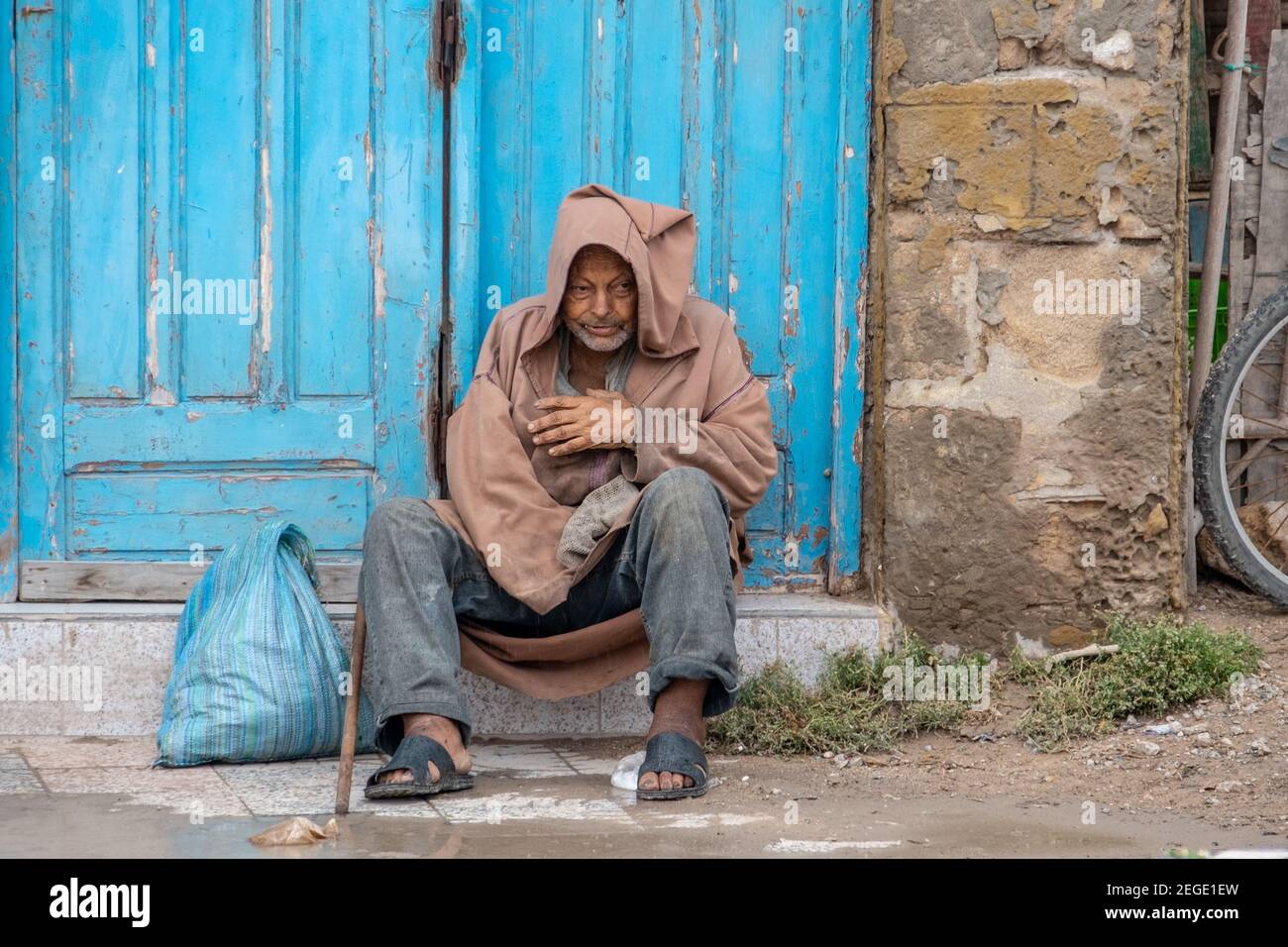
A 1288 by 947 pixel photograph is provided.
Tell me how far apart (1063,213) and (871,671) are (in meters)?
1.38

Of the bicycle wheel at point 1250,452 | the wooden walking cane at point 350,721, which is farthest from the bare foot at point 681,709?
the bicycle wheel at point 1250,452

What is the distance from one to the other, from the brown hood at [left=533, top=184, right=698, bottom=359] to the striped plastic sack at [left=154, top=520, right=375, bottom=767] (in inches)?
37.0

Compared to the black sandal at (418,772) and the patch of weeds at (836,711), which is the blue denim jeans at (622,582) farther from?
the patch of weeds at (836,711)

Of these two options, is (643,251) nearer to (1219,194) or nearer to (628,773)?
(628,773)

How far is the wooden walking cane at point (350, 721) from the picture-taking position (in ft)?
11.0

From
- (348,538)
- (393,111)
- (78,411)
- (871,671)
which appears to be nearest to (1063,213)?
(871,671)

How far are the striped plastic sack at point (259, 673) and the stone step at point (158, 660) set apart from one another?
193 mm

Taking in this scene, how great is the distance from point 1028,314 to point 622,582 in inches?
55.2

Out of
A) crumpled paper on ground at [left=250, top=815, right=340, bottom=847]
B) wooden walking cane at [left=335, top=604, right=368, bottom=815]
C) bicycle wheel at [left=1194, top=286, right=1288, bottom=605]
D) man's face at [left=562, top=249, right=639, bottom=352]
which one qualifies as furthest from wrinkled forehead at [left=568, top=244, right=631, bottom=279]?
bicycle wheel at [left=1194, top=286, right=1288, bottom=605]

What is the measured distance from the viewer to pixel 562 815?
336cm

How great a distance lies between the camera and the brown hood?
389 cm

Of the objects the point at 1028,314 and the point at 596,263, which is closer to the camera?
the point at 596,263

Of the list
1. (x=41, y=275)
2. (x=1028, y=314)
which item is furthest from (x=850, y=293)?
(x=41, y=275)

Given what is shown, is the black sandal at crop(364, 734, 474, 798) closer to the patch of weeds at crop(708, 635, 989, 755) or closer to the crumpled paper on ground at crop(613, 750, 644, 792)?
the crumpled paper on ground at crop(613, 750, 644, 792)
